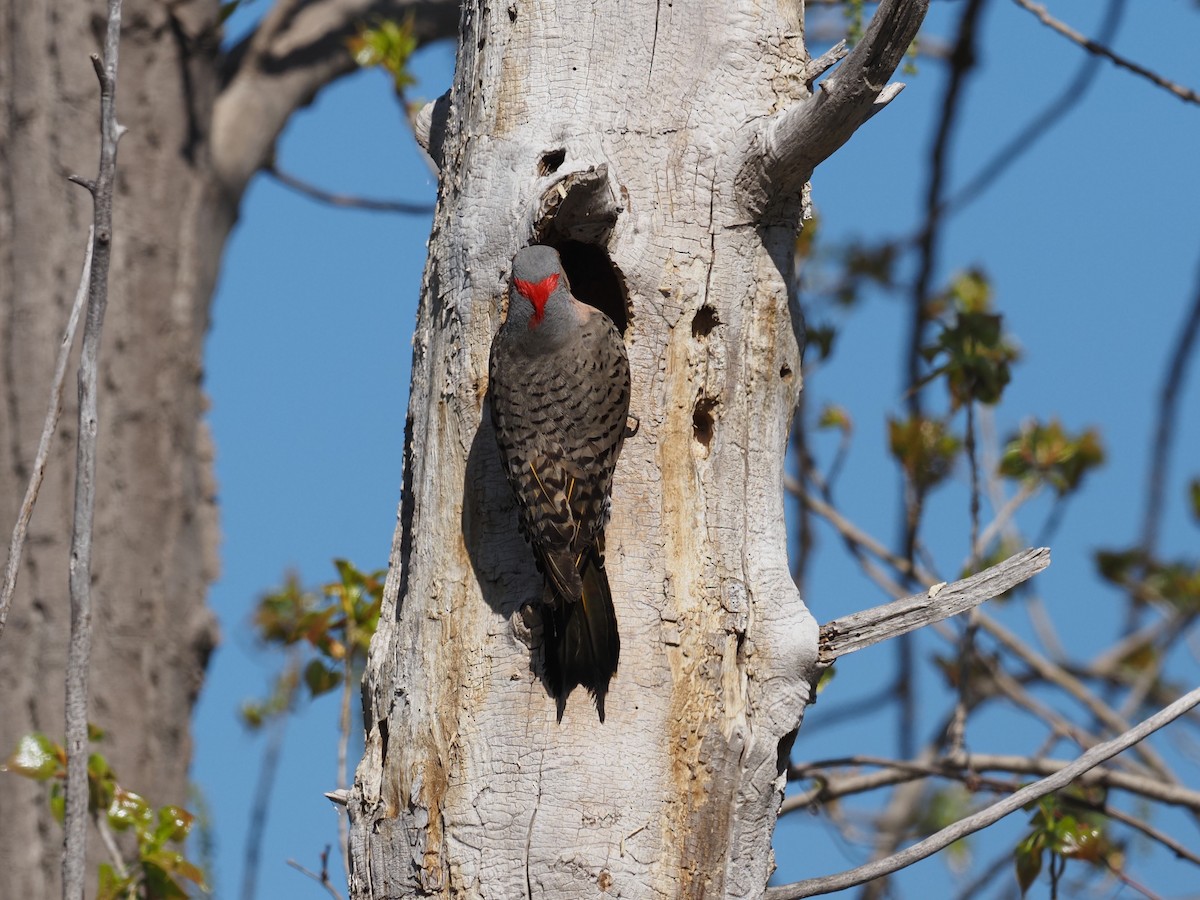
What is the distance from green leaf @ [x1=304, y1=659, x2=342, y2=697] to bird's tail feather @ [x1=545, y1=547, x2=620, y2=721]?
147 cm

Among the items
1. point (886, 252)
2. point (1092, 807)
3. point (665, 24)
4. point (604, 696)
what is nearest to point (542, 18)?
point (665, 24)

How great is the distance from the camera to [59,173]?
16.2 ft

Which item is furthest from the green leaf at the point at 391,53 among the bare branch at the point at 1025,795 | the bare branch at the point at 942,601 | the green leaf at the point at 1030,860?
the bare branch at the point at 1025,795

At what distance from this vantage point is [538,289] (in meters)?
2.82

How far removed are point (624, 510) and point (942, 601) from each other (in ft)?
2.06

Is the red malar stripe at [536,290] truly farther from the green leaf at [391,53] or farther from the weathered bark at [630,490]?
the green leaf at [391,53]

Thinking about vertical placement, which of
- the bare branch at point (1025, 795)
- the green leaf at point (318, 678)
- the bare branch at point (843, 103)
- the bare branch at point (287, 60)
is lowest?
the bare branch at point (1025, 795)

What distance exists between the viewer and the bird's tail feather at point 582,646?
264 cm

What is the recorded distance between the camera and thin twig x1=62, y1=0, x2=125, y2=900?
2334 millimetres

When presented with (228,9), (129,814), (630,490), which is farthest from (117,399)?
(630,490)

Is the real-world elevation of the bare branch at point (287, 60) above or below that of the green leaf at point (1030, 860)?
above

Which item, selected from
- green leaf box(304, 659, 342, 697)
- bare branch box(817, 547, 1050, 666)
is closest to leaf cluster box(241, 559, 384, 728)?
green leaf box(304, 659, 342, 697)

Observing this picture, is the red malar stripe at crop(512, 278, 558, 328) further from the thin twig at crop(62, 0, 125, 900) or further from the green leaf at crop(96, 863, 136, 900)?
the green leaf at crop(96, 863, 136, 900)

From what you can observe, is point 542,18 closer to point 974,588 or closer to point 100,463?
point 974,588
